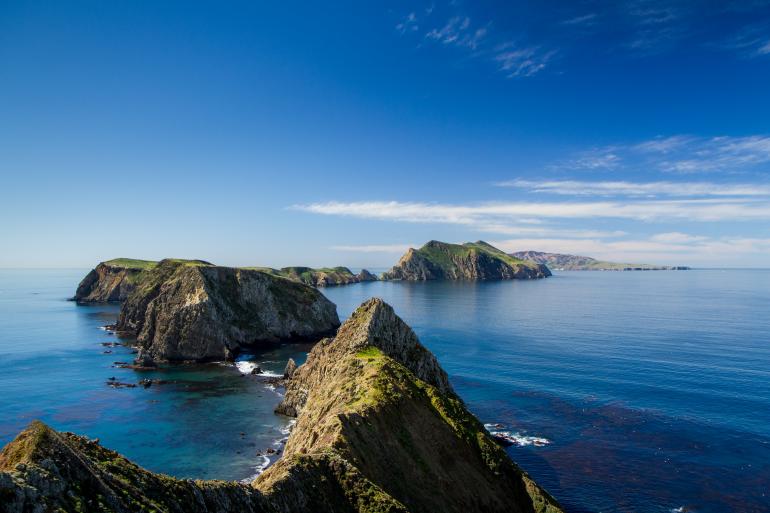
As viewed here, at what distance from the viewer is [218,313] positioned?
13525cm

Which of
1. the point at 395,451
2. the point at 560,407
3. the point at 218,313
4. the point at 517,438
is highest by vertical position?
the point at 218,313

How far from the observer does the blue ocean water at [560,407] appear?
195 ft

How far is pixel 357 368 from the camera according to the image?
58.2m

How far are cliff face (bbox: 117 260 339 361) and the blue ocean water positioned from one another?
349 inches

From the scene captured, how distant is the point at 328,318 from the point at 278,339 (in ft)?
69.1

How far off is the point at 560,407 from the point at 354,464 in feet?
190

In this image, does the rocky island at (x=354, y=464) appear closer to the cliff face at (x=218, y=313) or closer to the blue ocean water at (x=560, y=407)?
the blue ocean water at (x=560, y=407)

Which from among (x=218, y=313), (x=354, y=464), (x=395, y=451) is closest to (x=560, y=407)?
(x=395, y=451)

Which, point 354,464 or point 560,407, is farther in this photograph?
point 560,407

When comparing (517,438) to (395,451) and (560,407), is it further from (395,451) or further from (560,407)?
(395,451)

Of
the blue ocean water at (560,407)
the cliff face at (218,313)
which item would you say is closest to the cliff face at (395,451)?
the blue ocean water at (560,407)

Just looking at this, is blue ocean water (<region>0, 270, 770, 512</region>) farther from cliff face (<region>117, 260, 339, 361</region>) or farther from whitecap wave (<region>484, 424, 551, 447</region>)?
cliff face (<region>117, 260, 339, 361</region>)

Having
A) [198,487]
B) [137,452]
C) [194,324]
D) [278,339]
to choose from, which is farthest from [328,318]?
[198,487]

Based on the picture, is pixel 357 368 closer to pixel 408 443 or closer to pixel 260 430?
pixel 408 443
